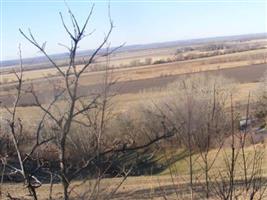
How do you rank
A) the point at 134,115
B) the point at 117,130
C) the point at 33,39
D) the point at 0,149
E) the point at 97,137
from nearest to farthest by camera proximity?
the point at 33,39 → the point at 97,137 → the point at 0,149 → the point at 117,130 → the point at 134,115

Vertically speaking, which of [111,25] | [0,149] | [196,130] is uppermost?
[111,25]

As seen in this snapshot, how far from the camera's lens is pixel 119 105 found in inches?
1794

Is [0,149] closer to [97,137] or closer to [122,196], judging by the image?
[97,137]

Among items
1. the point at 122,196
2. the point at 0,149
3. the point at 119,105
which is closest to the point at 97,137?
the point at 0,149

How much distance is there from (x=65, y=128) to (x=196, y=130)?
4.67m

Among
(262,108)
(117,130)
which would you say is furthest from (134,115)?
(262,108)

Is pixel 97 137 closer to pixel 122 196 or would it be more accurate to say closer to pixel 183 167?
pixel 122 196

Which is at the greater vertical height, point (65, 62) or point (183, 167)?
point (65, 62)

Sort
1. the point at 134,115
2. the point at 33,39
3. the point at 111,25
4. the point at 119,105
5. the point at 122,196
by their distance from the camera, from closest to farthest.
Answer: the point at 33,39 → the point at 111,25 → the point at 122,196 → the point at 134,115 → the point at 119,105

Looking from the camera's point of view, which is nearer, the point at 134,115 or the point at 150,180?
the point at 150,180

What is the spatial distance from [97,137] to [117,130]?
27.5m

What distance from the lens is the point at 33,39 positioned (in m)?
2.39

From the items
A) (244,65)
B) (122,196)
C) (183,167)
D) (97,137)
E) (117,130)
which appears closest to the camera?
(97,137)

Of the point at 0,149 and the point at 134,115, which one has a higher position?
the point at 0,149
